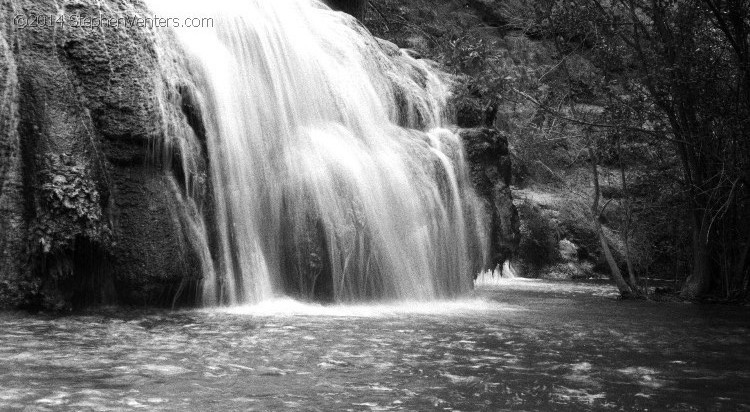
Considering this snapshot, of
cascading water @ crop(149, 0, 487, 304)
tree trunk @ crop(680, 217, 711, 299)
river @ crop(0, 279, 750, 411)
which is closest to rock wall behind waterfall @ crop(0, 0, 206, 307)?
river @ crop(0, 279, 750, 411)

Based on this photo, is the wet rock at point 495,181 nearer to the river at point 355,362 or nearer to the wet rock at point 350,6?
the wet rock at point 350,6

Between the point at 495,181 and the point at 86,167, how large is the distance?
8938mm

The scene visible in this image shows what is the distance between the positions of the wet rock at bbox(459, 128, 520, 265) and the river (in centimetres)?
586

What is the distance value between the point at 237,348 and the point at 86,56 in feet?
13.3

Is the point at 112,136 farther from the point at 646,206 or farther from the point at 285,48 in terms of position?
the point at 646,206

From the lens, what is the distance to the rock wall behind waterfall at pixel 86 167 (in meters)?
7.75

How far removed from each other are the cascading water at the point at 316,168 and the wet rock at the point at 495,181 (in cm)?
68

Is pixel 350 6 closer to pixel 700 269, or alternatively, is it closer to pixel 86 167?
pixel 700 269

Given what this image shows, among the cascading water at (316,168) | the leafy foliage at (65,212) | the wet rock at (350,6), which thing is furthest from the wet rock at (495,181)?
the leafy foliage at (65,212)

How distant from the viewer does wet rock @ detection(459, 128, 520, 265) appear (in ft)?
48.2

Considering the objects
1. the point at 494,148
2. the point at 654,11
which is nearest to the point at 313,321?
the point at 654,11

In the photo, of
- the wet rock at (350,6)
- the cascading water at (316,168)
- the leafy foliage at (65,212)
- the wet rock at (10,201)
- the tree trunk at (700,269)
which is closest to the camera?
the wet rock at (10,201)

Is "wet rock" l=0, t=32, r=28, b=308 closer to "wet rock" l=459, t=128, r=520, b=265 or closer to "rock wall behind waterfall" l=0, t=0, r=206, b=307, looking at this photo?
"rock wall behind waterfall" l=0, t=0, r=206, b=307

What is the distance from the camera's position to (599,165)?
24.2m
